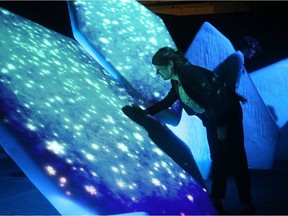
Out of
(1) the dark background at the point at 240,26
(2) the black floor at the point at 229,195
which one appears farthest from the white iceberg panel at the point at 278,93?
(2) the black floor at the point at 229,195

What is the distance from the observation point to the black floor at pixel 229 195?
2344 mm

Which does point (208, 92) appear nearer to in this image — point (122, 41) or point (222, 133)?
point (222, 133)

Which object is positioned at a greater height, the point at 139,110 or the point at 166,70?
the point at 166,70

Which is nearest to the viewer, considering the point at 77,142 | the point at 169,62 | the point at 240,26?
the point at 77,142

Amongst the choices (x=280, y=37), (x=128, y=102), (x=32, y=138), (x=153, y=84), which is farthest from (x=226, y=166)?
(x=280, y=37)

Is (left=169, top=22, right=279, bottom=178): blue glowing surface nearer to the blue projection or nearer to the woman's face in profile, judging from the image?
the blue projection

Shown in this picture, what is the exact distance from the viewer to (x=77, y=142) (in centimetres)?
203

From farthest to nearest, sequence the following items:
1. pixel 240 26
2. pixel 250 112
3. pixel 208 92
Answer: pixel 240 26 → pixel 250 112 → pixel 208 92

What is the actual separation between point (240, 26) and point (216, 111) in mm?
2736

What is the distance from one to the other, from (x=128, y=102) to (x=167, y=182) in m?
0.88

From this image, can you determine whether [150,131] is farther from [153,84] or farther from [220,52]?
[220,52]

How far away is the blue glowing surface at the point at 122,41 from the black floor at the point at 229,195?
37.8 inches

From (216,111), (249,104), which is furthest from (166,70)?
(249,104)

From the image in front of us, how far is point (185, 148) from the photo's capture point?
2.91 m
